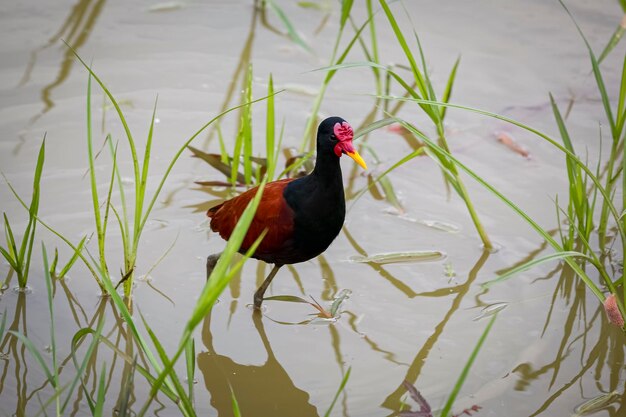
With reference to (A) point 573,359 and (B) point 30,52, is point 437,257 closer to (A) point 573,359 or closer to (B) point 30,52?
(A) point 573,359

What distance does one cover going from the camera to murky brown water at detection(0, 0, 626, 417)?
404 centimetres

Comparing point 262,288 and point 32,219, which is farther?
point 262,288

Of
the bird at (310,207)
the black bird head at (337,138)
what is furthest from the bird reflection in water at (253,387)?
the black bird head at (337,138)

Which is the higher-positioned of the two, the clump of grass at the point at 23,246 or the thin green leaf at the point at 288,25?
the thin green leaf at the point at 288,25

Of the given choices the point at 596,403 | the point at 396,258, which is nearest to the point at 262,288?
the point at 396,258

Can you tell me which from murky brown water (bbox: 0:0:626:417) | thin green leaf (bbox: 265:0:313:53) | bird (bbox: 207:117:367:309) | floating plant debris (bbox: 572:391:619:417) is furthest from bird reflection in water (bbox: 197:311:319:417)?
thin green leaf (bbox: 265:0:313:53)

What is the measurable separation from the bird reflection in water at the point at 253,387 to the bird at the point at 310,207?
514 millimetres

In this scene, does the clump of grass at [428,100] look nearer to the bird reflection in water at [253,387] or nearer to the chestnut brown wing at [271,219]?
the chestnut brown wing at [271,219]

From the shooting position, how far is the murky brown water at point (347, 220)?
404 centimetres

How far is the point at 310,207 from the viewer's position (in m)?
4.05

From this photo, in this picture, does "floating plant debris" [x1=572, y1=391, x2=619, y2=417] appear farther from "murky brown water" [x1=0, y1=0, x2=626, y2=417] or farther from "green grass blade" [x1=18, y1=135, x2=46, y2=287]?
"green grass blade" [x1=18, y1=135, x2=46, y2=287]

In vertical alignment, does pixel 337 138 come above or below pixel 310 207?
above

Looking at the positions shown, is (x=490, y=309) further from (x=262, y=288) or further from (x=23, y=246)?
(x=23, y=246)

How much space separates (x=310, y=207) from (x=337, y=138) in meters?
0.35
